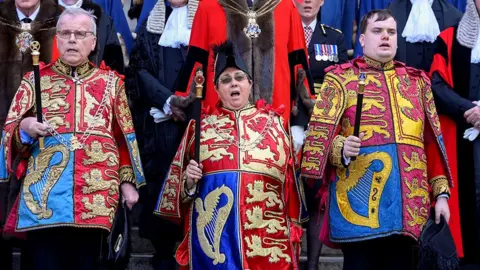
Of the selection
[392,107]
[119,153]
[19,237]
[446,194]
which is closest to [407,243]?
[446,194]

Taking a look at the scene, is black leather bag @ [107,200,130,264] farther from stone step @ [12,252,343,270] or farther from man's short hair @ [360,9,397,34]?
man's short hair @ [360,9,397,34]

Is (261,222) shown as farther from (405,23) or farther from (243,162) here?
(405,23)

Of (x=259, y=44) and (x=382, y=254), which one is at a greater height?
(x=259, y=44)

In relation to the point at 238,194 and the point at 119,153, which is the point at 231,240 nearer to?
the point at 238,194

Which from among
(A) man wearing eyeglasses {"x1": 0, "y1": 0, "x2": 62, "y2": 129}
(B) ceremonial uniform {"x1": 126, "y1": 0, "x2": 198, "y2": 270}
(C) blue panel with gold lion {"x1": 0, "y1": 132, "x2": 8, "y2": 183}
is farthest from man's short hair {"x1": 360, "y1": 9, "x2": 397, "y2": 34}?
(C) blue panel with gold lion {"x1": 0, "y1": 132, "x2": 8, "y2": 183}

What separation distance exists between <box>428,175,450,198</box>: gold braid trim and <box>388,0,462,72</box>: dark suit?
179cm

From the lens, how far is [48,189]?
7.20 metres

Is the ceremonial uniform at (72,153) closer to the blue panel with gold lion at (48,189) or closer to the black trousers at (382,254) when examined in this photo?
the blue panel with gold lion at (48,189)

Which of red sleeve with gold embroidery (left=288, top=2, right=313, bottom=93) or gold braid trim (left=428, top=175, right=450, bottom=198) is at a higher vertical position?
red sleeve with gold embroidery (left=288, top=2, right=313, bottom=93)

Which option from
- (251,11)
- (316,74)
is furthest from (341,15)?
(251,11)

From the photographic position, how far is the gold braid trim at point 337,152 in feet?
24.1

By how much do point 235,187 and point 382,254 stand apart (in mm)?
1009

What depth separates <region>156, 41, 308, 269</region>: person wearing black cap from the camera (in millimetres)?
7188

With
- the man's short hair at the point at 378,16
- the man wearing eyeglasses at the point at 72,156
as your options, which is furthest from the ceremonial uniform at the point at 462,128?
the man wearing eyeglasses at the point at 72,156
